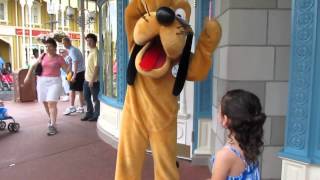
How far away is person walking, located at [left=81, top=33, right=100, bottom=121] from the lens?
732 centimetres

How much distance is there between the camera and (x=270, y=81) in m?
3.58

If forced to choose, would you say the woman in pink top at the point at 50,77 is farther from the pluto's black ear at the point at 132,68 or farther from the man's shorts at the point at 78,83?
the pluto's black ear at the point at 132,68

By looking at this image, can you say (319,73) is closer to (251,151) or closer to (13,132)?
(251,151)

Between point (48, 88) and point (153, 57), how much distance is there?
388cm

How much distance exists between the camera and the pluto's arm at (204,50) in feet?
9.37

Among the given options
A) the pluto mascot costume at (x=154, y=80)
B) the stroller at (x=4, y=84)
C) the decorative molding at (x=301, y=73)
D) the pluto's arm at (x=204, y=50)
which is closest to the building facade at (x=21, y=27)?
the stroller at (x=4, y=84)

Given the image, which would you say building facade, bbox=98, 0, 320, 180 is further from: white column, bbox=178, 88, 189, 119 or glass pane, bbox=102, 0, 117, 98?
glass pane, bbox=102, 0, 117, 98

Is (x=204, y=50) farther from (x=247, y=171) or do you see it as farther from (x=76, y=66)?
(x=76, y=66)

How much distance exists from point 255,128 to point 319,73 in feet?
4.44

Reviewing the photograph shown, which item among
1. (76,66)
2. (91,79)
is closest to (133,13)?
(91,79)

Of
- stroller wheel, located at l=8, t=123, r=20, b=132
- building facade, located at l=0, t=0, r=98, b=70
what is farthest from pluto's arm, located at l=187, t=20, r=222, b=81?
building facade, located at l=0, t=0, r=98, b=70

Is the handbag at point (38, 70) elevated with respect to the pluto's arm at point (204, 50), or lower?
lower

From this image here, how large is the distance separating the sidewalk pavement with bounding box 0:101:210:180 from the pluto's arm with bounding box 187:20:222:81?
1.86 metres

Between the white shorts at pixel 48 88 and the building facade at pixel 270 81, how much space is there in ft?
7.98
